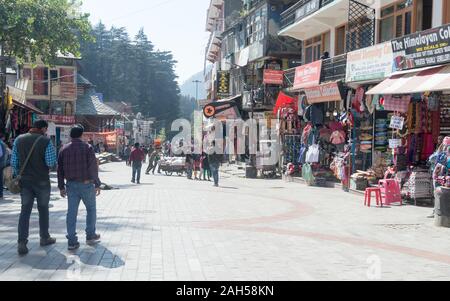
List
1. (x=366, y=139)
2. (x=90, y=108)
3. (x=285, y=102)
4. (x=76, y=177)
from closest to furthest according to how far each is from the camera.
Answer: (x=76, y=177)
(x=366, y=139)
(x=285, y=102)
(x=90, y=108)

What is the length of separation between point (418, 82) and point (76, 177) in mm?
9342

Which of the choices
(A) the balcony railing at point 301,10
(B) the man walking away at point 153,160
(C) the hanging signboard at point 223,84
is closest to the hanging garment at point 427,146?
(A) the balcony railing at point 301,10

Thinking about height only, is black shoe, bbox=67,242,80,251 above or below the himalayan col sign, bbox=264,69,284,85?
below

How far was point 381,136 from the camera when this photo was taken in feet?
58.6

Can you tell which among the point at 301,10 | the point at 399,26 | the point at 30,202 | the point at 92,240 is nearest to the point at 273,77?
the point at 301,10

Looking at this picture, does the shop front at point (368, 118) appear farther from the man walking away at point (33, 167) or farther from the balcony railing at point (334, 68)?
the man walking away at point (33, 167)

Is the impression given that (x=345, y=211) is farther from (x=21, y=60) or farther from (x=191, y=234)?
(x=21, y=60)

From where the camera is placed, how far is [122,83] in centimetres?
9612

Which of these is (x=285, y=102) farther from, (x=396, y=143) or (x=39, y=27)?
(x=39, y=27)

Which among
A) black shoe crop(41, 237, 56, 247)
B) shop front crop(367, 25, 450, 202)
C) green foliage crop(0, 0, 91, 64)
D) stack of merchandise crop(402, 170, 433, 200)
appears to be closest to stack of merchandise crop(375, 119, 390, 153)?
shop front crop(367, 25, 450, 202)

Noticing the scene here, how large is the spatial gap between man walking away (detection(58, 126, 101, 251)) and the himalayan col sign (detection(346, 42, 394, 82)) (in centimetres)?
1075

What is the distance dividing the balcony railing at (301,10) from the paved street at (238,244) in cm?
1138

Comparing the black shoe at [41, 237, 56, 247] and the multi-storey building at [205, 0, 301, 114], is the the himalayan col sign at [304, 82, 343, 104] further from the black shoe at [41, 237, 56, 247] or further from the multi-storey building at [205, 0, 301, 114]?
the black shoe at [41, 237, 56, 247]

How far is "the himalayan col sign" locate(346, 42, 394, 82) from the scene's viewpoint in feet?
53.5
